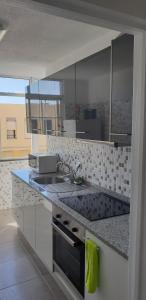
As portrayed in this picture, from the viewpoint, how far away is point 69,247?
193cm

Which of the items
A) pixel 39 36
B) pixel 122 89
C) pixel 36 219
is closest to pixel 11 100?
pixel 39 36

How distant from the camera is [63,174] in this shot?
3.29 metres

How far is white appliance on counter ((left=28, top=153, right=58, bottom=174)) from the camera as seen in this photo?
325 centimetres

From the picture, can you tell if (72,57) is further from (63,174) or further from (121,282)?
(121,282)

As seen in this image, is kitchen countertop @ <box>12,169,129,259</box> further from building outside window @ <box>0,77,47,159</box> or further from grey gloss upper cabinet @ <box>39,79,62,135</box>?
building outside window @ <box>0,77,47,159</box>

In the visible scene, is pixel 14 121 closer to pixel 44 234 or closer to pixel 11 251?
pixel 11 251

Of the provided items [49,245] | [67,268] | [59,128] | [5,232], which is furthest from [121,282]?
[5,232]

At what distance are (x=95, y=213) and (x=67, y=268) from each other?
56cm

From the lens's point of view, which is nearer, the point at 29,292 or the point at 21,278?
the point at 29,292

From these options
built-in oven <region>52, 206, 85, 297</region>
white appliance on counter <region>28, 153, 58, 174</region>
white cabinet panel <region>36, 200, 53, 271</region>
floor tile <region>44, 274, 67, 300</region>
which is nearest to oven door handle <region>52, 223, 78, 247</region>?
built-in oven <region>52, 206, 85, 297</region>

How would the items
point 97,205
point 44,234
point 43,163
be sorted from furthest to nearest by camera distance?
point 43,163
point 44,234
point 97,205

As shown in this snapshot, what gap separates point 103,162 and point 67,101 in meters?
0.73

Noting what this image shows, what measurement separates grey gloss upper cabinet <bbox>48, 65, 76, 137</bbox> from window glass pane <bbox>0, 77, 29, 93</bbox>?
175cm

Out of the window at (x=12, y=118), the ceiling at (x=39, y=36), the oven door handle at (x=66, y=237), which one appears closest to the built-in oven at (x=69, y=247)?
the oven door handle at (x=66, y=237)
